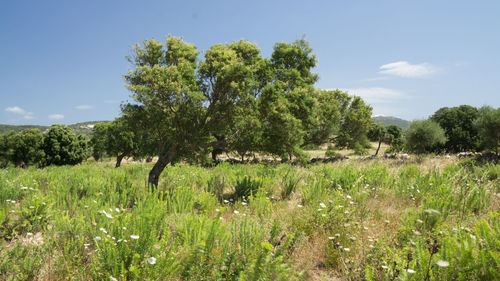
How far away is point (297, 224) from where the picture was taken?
3.43m

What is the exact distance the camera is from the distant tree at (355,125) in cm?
2667

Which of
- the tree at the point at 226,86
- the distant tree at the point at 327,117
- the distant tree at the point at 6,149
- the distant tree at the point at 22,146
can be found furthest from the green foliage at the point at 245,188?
the distant tree at the point at 6,149

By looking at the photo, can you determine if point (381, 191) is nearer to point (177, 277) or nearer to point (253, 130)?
point (253, 130)

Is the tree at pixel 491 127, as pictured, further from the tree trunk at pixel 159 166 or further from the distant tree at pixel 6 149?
the distant tree at pixel 6 149

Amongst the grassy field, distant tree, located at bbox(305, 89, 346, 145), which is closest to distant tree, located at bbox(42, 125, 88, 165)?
distant tree, located at bbox(305, 89, 346, 145)

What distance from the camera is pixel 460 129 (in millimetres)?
30438

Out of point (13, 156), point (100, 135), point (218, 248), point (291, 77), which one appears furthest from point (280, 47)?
point (13, 156)

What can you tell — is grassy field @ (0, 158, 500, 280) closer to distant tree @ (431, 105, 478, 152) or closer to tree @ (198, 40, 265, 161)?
tree @ (198, 40, 265, 161)

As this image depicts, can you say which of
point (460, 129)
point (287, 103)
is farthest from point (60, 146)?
point (460, 129)

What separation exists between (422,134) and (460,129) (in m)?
11.9

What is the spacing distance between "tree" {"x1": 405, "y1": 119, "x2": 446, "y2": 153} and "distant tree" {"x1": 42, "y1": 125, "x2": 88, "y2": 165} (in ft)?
160

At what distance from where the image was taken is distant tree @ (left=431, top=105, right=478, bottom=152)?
30.6 meters

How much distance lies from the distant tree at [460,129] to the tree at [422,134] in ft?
28.5

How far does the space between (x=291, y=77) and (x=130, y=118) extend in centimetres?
1057
